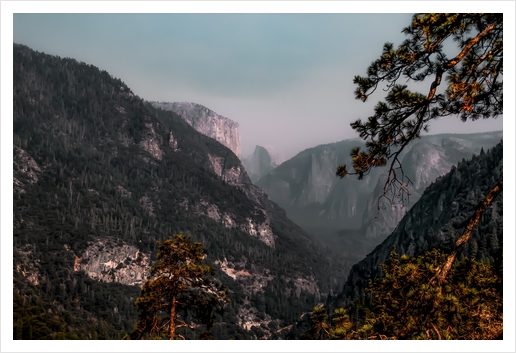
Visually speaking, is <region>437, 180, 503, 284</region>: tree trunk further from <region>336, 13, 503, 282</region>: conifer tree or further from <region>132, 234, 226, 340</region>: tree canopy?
<region>132, 234, 226, 340</region>: tree canopy

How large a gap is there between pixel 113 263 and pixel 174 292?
524 ft

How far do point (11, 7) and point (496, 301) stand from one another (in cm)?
1560

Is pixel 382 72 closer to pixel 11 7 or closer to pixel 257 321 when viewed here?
pixel 11 7

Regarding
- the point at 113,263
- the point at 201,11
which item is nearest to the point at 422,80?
the point at 201,11

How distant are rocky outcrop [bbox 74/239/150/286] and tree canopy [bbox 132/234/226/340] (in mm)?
146833

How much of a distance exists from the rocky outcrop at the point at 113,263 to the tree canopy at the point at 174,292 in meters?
147

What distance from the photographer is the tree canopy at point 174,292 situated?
14.4 meters

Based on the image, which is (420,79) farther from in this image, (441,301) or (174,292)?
(174,292)

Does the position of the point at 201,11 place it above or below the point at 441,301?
above

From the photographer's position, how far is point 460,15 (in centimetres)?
924

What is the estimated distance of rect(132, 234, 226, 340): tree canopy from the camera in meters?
14.4

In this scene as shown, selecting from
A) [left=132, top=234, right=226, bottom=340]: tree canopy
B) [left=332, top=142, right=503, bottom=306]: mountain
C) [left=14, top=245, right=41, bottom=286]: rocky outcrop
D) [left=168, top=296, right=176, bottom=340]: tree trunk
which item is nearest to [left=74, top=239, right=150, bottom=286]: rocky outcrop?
[left=14, top=245, right=41, bottom=286]: rocky outcrop

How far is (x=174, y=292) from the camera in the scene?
14.8m

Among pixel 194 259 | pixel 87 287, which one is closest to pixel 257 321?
pixel 87 287
